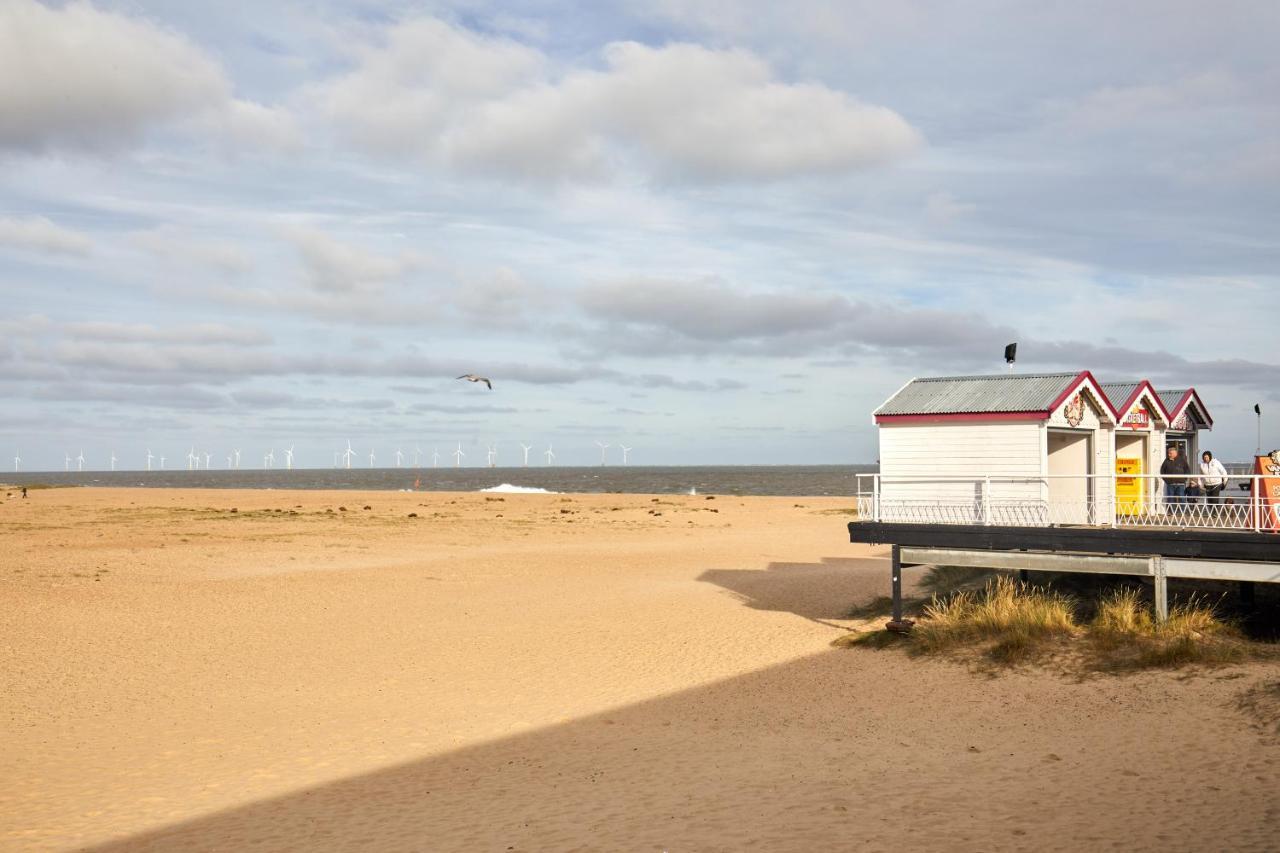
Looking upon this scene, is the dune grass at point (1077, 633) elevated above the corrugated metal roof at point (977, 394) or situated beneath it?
situated beneath

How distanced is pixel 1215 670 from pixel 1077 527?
3482 millimetres

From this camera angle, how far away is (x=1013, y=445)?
19406 mm

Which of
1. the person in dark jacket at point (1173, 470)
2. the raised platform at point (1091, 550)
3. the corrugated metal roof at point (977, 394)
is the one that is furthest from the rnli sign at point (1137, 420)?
the raised platform at point (1091, 550)

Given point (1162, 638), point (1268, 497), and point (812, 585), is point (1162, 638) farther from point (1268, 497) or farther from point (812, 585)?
point (812, 585)

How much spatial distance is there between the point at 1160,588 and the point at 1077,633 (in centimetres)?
145

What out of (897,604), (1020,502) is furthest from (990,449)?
(897,604)

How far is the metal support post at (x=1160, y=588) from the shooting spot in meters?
16.5

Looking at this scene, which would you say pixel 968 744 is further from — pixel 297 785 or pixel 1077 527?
pixel 297 785

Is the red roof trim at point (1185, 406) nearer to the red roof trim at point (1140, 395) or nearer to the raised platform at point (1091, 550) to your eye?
the red roof trim at point (1140, 395)

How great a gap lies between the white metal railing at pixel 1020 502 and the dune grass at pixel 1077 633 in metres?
1.28

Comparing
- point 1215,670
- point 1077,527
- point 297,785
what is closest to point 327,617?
→ point 297,785

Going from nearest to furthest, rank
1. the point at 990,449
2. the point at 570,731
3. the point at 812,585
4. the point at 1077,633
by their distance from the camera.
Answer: the point at 570,731
the point at 1077,633
the point at 990,449
the point at 812,585

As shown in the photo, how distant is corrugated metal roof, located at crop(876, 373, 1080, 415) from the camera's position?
1959 centimetres

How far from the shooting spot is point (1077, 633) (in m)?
17.2
